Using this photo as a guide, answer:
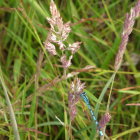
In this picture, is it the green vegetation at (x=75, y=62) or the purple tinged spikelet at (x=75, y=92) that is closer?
the purple tinged spikelet at (x=75, y=92)

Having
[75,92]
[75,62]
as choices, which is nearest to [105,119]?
[75,92]

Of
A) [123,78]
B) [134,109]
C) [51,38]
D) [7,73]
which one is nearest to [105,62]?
[123,78]

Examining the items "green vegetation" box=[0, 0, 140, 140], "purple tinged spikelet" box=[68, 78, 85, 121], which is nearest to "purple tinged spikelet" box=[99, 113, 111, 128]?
"purple tinged spikelet" box=[68, 78, 85, 121]

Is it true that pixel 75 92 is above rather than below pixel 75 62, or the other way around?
above

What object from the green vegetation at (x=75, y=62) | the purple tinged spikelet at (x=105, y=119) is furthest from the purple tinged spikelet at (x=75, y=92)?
the green vegetation at (x=75, y=62)

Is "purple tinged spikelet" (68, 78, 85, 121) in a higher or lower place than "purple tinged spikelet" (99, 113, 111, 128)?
higher

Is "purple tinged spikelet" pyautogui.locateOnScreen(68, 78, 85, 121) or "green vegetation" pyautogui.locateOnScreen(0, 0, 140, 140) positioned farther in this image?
"green vegetation" pyautogui.locateOnScreen(0, 0, 140, 140)

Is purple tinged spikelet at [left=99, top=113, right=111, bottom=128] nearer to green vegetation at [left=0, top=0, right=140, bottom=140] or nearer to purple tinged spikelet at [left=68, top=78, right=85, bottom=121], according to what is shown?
purple tinged spikelet at [left=68, top=78, right=85, bottom=121]

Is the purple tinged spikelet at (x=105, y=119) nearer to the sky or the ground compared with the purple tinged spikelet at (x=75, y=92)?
nearer to the ground

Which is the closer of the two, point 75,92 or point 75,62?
point 75,92

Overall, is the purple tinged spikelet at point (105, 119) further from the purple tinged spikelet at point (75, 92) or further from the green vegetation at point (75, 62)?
the green vegetation at point (75, 62)

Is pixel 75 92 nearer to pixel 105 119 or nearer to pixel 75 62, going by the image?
pixel 105 119
